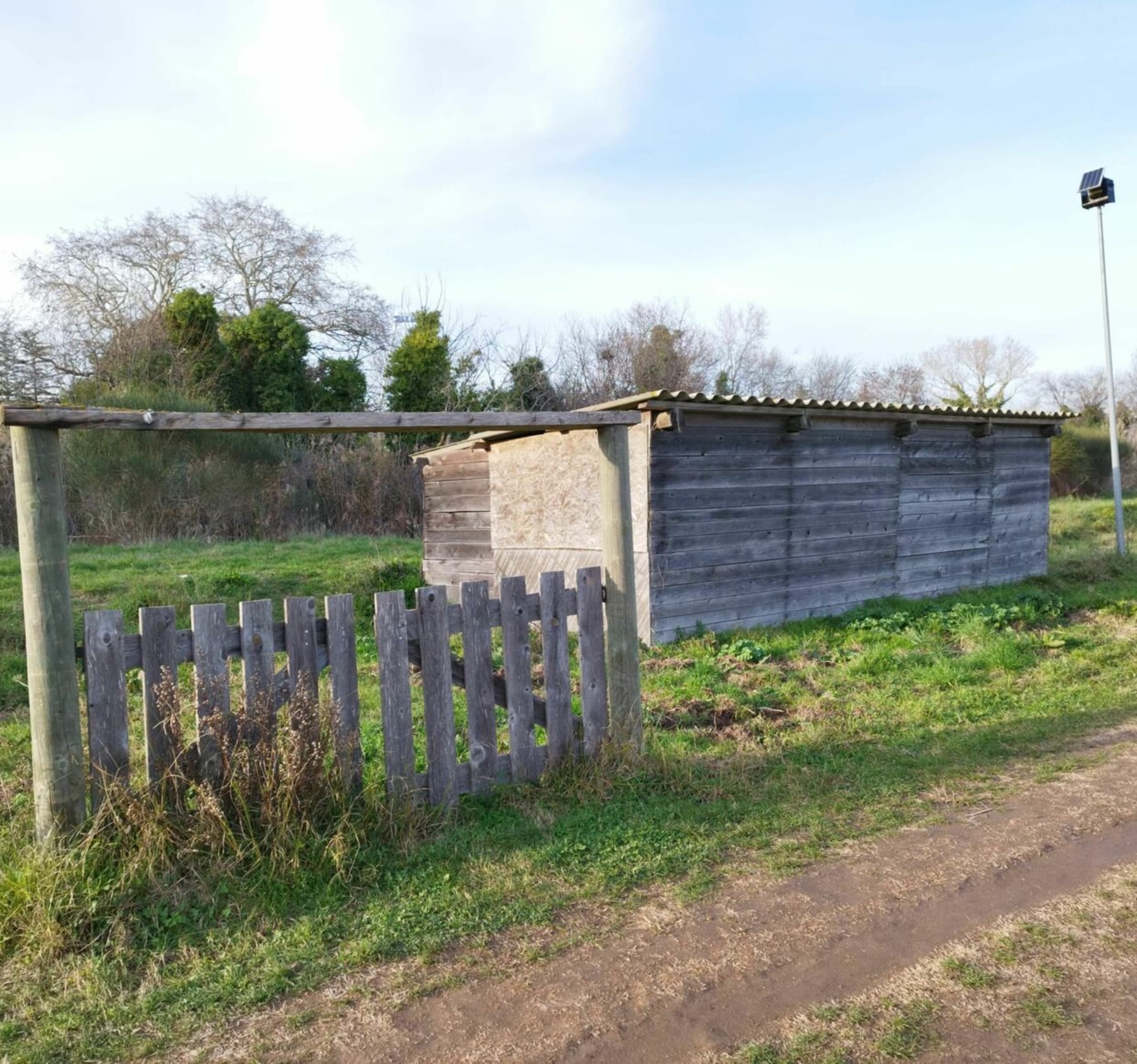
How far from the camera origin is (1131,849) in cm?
418

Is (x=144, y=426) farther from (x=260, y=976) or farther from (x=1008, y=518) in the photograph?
(x=1008, y=518)

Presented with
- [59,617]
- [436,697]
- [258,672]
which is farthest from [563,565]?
[59,617]

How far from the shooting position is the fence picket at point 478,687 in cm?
468

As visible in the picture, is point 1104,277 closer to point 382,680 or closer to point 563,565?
point 563,565

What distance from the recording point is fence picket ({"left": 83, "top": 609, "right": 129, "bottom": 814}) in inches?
148

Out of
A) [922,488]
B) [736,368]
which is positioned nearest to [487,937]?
[922,488]

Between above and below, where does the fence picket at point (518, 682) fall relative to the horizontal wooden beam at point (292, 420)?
below

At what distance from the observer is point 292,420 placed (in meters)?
4.08

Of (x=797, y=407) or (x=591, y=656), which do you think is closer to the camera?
(x=591, y=656)

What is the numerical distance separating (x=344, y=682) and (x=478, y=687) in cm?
77

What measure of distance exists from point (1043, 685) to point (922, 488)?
548 centimetres

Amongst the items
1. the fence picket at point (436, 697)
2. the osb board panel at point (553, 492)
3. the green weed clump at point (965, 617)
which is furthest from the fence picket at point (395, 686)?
the green weed clump at point (965, 617)

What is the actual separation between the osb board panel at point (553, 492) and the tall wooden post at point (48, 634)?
6.32 meters

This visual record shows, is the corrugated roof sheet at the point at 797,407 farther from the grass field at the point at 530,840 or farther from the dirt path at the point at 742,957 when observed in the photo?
the dirt path at the point at 742,957
